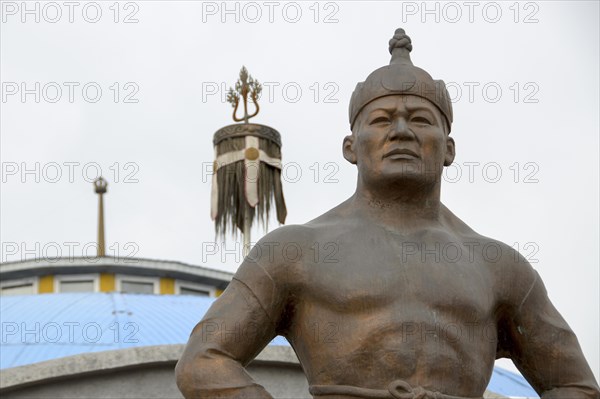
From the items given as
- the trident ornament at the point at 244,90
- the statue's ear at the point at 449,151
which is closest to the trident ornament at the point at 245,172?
the trident ornament at the point at 244,90

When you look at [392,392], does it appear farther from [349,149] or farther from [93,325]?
[93,325]

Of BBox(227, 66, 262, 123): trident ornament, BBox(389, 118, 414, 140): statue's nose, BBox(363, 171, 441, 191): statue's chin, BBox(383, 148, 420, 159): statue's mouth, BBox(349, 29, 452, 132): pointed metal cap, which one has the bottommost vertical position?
BBox(363, 171, 441, 191): statue's chin

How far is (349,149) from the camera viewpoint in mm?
8414

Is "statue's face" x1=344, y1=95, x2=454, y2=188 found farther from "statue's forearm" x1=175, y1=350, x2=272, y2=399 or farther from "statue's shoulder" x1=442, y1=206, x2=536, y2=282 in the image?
"statue's forearm" x1=175, y1=350, x2=272, y2=399

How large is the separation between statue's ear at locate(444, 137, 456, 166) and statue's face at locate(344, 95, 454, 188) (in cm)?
11

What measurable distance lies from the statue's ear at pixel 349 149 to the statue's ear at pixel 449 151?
524 millimetres

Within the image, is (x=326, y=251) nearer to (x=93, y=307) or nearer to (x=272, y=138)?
(x=93, y=307)

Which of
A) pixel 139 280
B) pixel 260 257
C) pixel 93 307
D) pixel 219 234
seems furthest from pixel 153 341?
pixel 260 257

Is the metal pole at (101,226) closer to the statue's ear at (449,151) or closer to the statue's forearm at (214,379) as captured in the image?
the statue's ear at (449,151)

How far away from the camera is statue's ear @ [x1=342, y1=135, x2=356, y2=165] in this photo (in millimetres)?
8383

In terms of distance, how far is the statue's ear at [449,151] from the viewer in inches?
332

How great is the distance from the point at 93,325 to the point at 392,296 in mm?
20593

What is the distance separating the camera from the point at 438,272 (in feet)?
26.1

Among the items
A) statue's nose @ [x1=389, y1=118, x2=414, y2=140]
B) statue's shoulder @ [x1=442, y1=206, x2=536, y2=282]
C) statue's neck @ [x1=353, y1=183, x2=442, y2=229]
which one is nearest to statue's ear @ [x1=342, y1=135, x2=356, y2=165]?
statue's neck @ [x1=353, y1=183, x2=442, y2=229]
